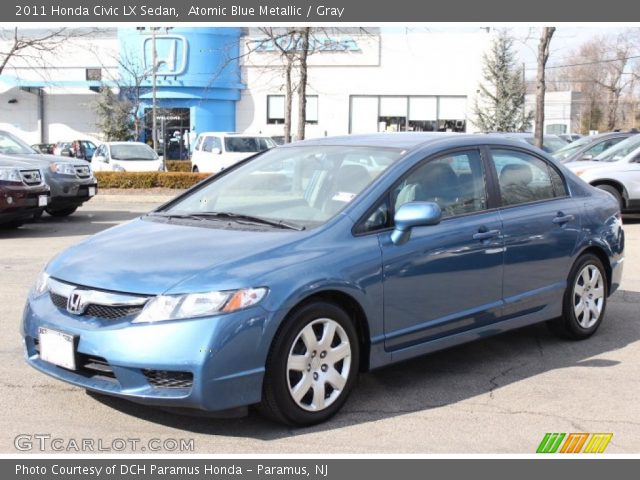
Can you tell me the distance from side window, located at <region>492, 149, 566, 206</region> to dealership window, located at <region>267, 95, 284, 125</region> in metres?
39.2

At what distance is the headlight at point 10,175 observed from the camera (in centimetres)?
1217

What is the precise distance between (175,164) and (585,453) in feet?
85.4

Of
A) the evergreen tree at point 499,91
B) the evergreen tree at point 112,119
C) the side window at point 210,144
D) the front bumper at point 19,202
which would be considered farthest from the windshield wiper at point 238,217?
the evergreen tree at point 112,119

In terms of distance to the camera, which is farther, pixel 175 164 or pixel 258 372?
pixel 175 164

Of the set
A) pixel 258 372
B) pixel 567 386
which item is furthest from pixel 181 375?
pixel 567 386

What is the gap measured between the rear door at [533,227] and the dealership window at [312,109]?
39.1 metres

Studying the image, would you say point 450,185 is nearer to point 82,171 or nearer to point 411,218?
point 411,218

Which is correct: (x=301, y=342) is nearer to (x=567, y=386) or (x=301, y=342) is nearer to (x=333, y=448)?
(x=333, y=448)

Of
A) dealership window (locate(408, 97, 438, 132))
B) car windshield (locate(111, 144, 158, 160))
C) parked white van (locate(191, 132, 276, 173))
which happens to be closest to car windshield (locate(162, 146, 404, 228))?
car windshield (locate(111, 144, 158, 160))

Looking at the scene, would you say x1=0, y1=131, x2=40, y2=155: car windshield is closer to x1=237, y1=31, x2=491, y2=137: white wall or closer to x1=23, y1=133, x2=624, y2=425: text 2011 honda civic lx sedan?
x1=23, y1=133, x2=624, y2=425: text 2011 honda civic lx sedan

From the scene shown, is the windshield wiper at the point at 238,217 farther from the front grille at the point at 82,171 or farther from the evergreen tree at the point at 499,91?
the evergreen tree at the point at 499,91

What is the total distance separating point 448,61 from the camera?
43375 millimetres

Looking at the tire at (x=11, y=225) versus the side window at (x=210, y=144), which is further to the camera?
the side window at (x=210, y=144)

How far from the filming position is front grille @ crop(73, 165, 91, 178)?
Result: 48.1 feet
